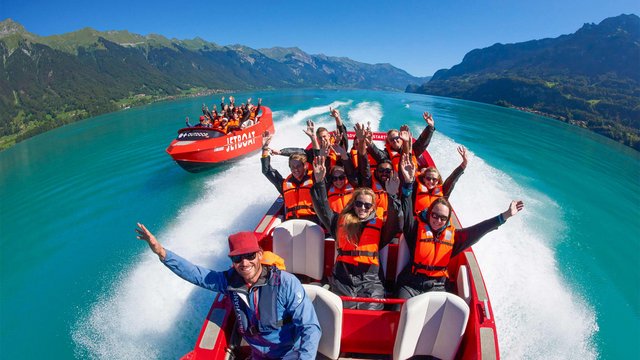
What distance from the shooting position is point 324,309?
2.71 metres

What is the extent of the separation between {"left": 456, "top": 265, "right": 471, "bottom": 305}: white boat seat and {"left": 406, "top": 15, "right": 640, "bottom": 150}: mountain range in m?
29.8

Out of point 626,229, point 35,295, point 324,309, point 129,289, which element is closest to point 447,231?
point 324,309

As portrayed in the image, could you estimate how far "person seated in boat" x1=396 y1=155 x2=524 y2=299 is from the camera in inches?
123

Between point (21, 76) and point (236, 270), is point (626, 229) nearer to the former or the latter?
point (236, 270)

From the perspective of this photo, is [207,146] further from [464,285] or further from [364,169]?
[464,285]

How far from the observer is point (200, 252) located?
5598 mm

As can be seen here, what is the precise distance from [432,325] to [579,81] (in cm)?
8976

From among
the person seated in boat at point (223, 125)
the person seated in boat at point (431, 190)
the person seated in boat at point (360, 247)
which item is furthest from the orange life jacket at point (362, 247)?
the person seated in boat at point (223, 125)

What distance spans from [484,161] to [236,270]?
11158mm

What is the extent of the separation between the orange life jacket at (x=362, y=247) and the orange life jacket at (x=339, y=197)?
2.95 ft

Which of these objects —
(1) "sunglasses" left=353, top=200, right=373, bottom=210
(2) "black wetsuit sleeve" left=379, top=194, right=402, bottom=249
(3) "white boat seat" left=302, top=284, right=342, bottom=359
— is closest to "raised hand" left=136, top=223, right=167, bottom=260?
(3) "white boat seat" left=302, top=284, right=342, bottom=359

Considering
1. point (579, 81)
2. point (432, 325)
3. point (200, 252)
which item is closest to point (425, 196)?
point (432, 325)

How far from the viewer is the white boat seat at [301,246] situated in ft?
12.1

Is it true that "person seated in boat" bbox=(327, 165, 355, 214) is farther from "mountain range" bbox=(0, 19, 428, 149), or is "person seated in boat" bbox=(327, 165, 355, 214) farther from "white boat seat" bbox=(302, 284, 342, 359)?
"mountain range" bbox=(0, 19, 428, 149)
